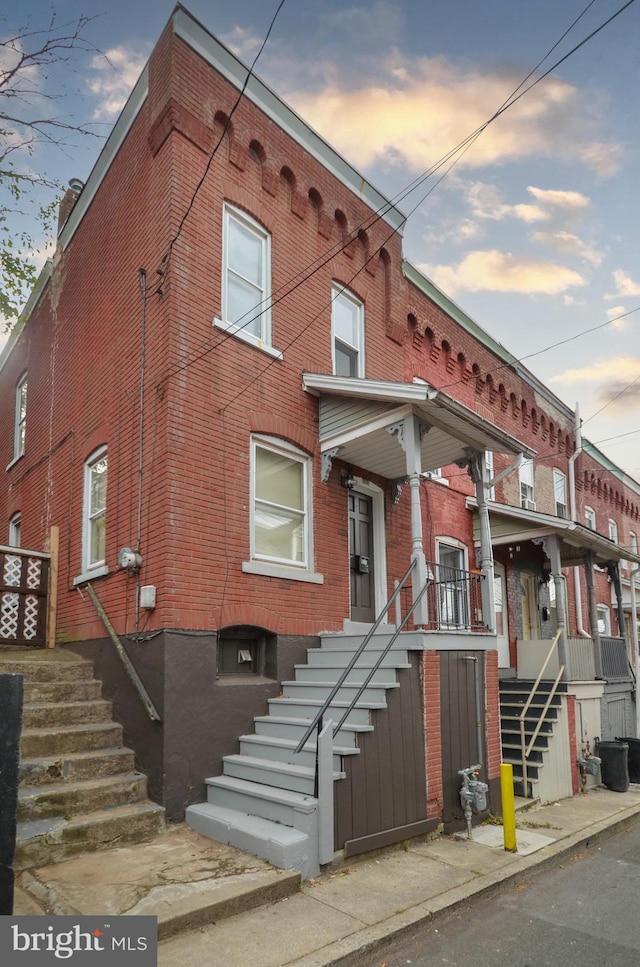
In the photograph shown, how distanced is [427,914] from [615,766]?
7.86m

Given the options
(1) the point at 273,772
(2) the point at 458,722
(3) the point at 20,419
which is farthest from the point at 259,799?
(3) the point at 20,419

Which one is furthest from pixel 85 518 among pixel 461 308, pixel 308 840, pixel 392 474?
pixel 461 308

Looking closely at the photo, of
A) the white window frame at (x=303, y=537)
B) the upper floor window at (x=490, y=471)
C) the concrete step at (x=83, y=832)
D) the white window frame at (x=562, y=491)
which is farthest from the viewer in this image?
the white window frame at (x=562, y=491)

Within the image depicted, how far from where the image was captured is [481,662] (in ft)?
28.8

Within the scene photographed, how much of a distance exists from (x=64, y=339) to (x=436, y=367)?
24.0 feet

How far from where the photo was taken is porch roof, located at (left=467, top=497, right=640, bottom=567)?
45.1 feet

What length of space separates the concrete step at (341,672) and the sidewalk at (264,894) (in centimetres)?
166

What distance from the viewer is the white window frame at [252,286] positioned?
9.30m

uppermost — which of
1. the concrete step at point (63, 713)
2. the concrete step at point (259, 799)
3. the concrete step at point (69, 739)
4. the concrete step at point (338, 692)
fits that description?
the concrete step at point (338, 692)

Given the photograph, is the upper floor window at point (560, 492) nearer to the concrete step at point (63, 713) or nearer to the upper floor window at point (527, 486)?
the upper floor window at point (527, 486)

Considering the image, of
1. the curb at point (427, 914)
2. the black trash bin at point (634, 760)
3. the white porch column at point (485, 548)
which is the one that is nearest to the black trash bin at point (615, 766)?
the black trash bin at point (634, 760)

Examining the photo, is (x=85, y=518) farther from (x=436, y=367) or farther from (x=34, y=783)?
(x=436, y=367)

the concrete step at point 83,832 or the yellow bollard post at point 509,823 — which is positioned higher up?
the concrete step at point 83,832

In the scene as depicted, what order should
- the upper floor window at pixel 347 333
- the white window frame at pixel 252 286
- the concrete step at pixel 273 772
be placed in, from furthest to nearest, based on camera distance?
the upper floor window at pixel 347 333 < the white window frame at pixel 252 286 < the concrete step at pixel 273 772
